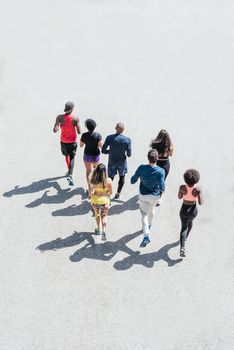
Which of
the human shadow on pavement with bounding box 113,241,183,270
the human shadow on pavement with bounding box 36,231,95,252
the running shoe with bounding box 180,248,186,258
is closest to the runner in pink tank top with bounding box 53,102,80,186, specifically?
the human shadow on pavement with bounding box 36,231,95,252

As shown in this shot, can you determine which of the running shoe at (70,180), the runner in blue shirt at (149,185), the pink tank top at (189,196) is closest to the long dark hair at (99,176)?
the runner in blue shirt at (149,185)

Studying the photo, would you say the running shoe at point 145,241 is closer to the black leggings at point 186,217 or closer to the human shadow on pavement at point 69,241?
the black leggings at point 186,217

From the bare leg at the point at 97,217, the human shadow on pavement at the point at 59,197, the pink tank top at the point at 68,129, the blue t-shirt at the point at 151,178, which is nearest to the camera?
the blue t-shirt at the point at 151,178

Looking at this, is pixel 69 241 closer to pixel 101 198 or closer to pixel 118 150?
pixel 101 198

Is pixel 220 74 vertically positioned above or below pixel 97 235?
above

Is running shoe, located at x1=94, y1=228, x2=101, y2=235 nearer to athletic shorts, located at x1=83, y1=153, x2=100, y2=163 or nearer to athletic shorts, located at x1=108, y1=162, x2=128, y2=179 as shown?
athletic shorts, located at x1=108, y1=162, x2=128, y2=179

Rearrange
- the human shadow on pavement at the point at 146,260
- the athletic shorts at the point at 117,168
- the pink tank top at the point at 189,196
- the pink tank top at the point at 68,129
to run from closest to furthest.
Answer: the pink tank top at the point at 189,196 < the human shadow on pavement at the point at 146,260 < the athletic shorts at the point at 117,168 < the pink tank top at the point at 68,129

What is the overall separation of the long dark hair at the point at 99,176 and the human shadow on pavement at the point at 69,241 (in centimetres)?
138

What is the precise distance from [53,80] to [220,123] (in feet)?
18.8

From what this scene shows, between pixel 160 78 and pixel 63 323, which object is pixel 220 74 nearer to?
pixel 160 78

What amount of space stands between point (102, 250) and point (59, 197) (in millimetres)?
2070

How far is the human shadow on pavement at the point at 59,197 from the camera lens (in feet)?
35.6

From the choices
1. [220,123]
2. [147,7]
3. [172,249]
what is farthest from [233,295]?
[147,7]

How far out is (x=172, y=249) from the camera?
31.6 feet
